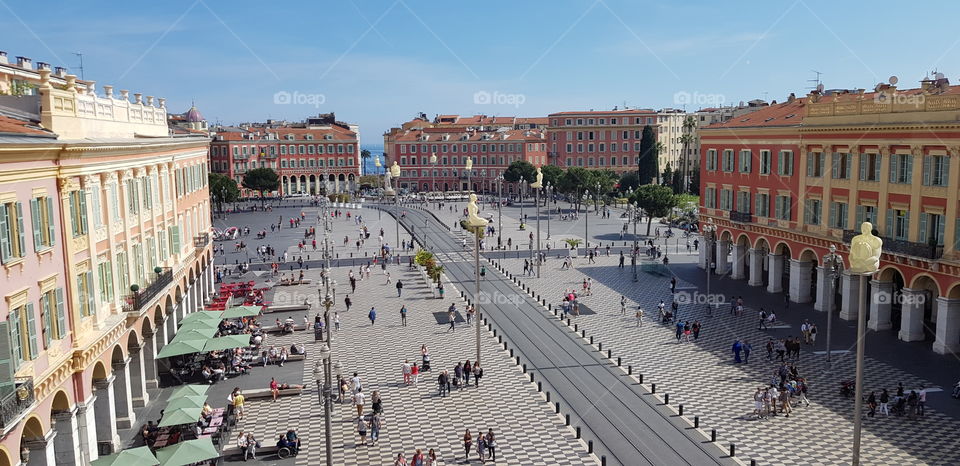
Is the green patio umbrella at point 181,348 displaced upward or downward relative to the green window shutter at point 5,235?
downward

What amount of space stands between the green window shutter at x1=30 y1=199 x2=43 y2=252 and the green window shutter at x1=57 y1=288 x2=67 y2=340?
2039mm

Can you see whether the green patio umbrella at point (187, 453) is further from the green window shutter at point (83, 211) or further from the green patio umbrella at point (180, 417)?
the green window shutter at point (83, 211)

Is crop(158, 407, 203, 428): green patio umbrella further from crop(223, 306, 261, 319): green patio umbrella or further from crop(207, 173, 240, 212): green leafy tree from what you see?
crop(207, 173, 240, 212): green leafy tree

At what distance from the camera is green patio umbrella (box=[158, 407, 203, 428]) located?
27.9 metres

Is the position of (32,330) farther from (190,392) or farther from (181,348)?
(181,348)

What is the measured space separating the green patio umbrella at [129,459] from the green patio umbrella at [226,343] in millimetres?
11944

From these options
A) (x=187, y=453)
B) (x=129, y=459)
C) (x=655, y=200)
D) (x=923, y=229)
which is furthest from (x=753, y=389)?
(x=655, y=200)

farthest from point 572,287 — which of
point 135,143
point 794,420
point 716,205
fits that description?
point 135,143

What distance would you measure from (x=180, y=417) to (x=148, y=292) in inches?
279

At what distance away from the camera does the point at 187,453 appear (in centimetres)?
2527

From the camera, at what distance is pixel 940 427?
29641mm

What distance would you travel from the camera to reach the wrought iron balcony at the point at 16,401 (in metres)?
18.7

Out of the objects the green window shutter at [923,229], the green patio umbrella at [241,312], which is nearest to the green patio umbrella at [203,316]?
the green patio umbrella at [241,312]

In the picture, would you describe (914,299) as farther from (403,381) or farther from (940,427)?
(403,381)
